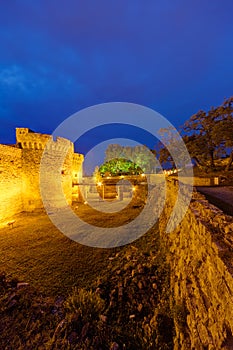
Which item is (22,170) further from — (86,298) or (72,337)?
(72,337)

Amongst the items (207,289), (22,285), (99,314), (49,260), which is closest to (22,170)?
(49,260)

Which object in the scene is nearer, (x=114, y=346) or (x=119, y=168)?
(x=114, y=346)

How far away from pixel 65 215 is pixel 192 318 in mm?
12348

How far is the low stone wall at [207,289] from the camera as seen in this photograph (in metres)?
1.93

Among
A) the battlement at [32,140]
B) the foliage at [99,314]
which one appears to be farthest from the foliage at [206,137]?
the battlement at [32,140]

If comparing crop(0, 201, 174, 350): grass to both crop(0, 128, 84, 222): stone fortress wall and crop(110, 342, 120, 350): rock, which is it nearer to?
crop(110, 342, 120, 350): rock

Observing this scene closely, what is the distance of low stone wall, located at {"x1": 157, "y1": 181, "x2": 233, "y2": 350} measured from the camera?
1.93m

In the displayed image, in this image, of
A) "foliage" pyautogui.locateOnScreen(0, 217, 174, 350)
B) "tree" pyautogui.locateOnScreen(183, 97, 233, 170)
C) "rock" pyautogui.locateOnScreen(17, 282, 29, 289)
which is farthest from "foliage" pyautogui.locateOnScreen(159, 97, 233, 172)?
"rock" pyautogui.locateOnScreen(17, 282, 29, 289)

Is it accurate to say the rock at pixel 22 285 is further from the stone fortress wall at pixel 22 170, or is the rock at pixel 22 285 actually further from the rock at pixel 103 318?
the stone fortress wall at pixel 22 170

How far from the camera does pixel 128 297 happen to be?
15.9ft

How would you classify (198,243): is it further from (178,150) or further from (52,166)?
(178,150)

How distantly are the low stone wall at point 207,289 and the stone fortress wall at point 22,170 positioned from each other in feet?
42.5

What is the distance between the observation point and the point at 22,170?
13602 millimetres

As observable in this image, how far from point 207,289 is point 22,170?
14914mm
